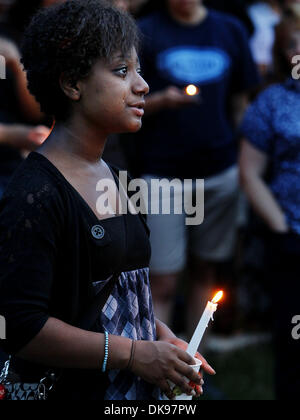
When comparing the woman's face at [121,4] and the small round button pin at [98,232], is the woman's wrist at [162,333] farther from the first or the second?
the woman's face at [121,4]

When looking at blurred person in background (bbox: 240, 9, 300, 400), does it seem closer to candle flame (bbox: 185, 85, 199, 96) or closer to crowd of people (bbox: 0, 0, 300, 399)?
crowd of people (bbox: 0, 0, 300, 399)

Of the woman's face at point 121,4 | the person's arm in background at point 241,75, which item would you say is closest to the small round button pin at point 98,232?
the woman's face at point 121,4

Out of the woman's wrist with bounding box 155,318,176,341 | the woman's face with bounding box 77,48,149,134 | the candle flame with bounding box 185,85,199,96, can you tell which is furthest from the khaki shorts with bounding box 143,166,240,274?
the woman's face with bounding box 77,48,149,134

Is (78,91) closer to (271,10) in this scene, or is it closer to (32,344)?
(32,344)

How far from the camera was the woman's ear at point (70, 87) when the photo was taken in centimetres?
180

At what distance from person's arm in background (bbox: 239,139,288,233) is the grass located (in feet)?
3.58

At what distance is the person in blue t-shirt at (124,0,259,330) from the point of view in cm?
→ 370

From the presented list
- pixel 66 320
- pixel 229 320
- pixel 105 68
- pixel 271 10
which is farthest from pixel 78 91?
pixel 271 10

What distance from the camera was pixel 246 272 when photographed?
476cm

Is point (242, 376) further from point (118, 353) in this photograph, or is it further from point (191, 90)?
point (118, 353)

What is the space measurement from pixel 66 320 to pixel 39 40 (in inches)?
28.8

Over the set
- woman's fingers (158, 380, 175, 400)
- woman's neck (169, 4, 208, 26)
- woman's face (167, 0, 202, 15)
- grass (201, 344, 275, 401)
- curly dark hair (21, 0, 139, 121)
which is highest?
woman's face (167, 0, 202, 15)

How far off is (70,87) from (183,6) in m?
2.12

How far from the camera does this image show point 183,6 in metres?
3.73
